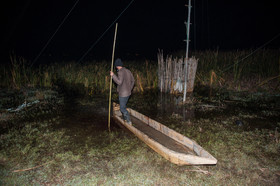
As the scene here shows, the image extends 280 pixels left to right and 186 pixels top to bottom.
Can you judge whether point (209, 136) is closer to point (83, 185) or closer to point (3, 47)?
point (83, 185)

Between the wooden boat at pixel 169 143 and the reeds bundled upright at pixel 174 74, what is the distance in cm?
334

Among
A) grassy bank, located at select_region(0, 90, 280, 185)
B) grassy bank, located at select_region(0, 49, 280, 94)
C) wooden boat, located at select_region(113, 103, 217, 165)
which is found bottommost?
grassy bank, located at select_region(0, 90, 280, 185)

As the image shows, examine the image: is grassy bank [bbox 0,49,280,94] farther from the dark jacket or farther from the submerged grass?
the dark jacket

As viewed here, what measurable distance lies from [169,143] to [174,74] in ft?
15.5

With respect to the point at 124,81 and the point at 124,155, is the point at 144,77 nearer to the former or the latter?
the point at 124,81

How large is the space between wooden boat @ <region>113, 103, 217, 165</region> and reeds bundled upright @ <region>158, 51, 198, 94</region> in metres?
3.34

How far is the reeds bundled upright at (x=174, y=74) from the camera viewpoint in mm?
8086

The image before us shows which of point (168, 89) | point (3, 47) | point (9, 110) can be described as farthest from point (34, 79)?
point (3, 47)

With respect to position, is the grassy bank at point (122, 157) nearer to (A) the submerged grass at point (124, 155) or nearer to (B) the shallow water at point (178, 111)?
(A) the submerged grass at point (124, 155)

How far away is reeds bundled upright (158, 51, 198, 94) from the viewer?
8.09 meters

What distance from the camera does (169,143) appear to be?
13.4 feet

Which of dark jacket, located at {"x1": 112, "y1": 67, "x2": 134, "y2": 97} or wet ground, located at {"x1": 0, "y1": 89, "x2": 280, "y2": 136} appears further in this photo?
wet ground, located at {"x1": 0, "y1": 89, "x2": 280, "y2": 136}

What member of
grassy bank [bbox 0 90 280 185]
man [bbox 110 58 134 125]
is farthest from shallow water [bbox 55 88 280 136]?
man [bbox 110 58 134 125]

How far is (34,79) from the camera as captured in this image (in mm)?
9305
